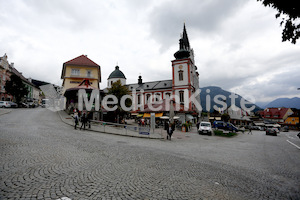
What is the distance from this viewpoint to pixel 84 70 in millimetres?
40312

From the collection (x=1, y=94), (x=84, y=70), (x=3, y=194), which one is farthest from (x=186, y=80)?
(x=1, y=94)

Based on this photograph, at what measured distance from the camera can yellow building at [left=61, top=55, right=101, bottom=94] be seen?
127ft

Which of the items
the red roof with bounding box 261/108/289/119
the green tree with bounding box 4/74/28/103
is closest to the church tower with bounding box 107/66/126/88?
the green tree with bounding box 4/74/28/103

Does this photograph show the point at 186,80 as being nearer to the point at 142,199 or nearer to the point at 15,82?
the point at 142,199

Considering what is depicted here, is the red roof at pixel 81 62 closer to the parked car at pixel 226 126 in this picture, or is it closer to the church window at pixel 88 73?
the church window at pixel 88 73

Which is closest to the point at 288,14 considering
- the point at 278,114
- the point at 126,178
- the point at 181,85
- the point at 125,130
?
the point at 126,178

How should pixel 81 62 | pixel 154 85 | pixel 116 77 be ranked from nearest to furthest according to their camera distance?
pixel 81 62, pixel 154 85, pixel 116 77

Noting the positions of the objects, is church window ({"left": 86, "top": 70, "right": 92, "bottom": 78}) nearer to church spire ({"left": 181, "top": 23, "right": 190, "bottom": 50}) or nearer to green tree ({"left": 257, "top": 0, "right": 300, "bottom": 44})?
church spire ({"left": 181, "top": 23, "right": 190, "bottom": 50})

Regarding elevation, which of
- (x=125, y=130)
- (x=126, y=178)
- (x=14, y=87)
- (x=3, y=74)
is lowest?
(x=126, y=178)

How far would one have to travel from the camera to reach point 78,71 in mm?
39719

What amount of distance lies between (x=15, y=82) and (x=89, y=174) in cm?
Answer: 4949

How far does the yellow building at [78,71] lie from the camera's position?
38.8 m

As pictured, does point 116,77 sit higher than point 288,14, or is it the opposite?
point 116,77

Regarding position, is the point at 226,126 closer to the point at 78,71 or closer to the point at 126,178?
the point at 126,178
